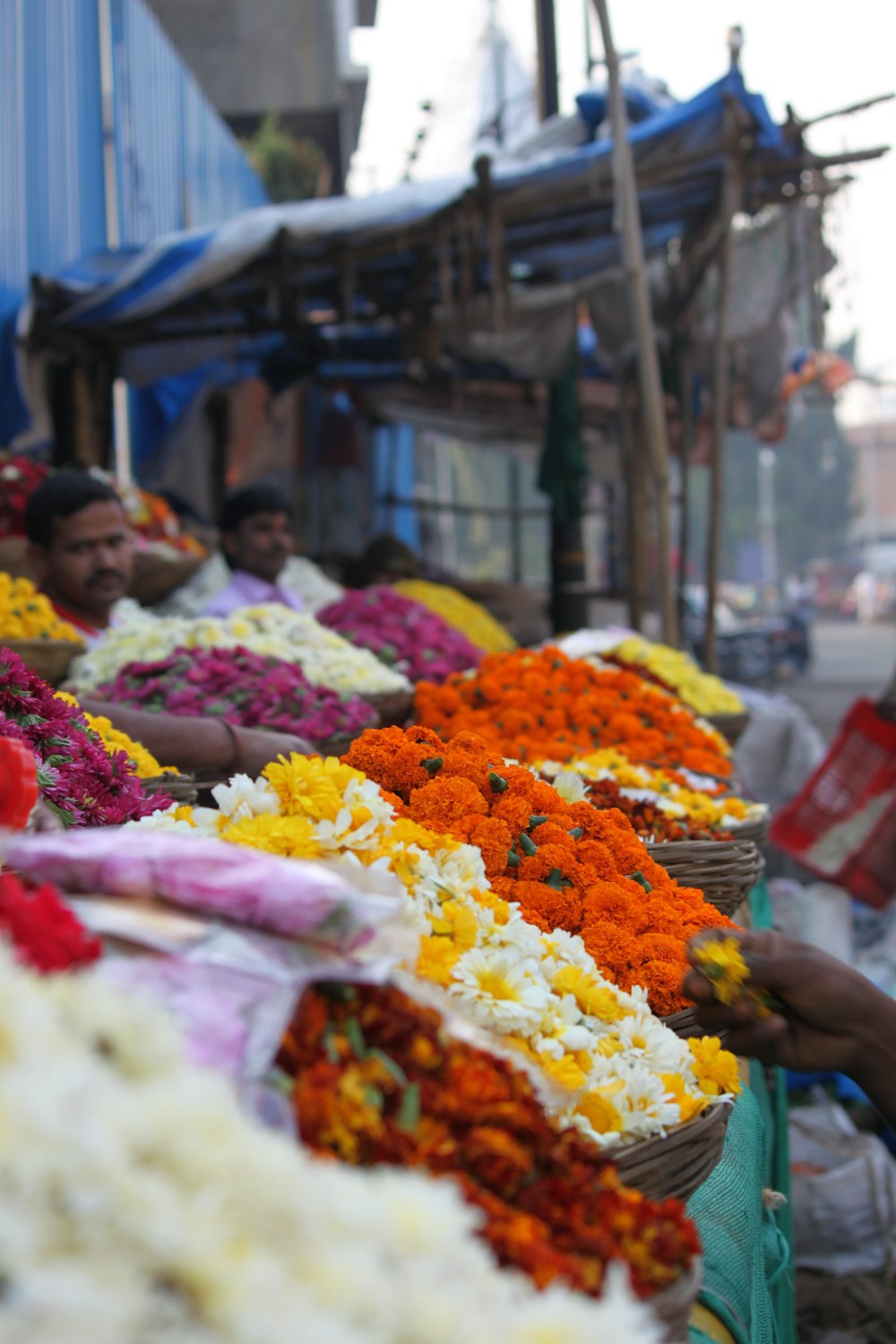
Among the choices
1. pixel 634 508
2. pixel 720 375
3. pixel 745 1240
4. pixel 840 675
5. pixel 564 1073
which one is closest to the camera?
pixel 564 1073

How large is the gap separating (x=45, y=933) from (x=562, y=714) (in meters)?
2.12

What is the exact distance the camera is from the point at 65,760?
165 centimetres

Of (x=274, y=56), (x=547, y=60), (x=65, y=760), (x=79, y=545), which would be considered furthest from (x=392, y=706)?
(x=274, y=56)

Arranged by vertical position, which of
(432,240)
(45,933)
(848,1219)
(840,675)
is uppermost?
(432,240)

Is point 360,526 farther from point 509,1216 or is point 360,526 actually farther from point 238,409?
point 509,1216

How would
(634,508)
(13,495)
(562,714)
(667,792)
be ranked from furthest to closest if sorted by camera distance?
1. (634,508)
2. (13,495)
3. (562,714)
4. (667,792)

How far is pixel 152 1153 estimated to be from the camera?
0.74m

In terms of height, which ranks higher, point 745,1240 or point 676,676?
point 676,676

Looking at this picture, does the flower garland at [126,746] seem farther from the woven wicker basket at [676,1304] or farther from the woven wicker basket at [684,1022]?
the woven wicker basket at [676,1304]

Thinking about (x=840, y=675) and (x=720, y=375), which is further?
(x=840, y=675)

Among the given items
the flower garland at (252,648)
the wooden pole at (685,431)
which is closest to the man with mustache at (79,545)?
the flower garland at (252,648)

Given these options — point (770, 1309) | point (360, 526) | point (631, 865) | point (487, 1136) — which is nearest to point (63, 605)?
point (631, 865)

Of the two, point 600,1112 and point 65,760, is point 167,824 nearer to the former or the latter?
point 65,760

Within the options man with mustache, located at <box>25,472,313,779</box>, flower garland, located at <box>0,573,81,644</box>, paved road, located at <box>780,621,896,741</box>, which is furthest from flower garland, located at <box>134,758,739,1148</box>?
paved road, located at <box>780,621,896,741</box>
